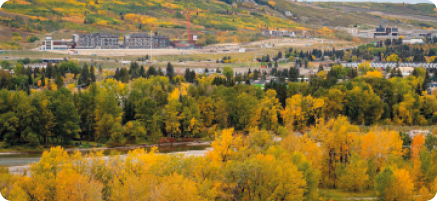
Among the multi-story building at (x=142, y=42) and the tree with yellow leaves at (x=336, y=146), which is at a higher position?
the multi-story building at (x=142, y=42)

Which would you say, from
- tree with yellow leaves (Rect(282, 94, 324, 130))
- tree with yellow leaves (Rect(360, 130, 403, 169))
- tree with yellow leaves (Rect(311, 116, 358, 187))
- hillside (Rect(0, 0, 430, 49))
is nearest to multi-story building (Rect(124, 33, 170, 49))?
hillside (Rect(0, 0, 430, 49))

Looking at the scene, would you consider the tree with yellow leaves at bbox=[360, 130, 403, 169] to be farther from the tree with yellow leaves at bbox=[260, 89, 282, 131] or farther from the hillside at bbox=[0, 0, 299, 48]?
the hillside at bbox=[0, 0, 299, 48]

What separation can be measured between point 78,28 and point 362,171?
10747cm

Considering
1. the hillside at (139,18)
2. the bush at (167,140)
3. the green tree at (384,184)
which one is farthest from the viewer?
the hillside at (139,18)

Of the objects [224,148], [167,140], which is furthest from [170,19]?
[224,148]

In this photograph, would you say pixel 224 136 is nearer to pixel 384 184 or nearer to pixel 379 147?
pixel 384 184

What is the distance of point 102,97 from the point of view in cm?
4241

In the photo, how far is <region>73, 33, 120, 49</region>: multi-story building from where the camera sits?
110m

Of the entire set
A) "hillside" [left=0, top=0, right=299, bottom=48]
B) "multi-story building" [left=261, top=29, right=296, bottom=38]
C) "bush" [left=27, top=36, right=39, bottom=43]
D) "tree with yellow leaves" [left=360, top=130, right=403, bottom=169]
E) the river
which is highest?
"hillside" [left=0, top=0, right=299, bottom=48]

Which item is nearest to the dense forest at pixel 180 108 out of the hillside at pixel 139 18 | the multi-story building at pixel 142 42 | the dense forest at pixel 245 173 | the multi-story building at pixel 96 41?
the dense forest at pixel 245 173

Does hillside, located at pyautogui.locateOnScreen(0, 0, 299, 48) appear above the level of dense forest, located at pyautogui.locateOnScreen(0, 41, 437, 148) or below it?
above

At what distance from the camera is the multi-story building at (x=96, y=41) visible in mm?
109562

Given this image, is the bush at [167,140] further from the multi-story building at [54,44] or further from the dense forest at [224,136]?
the multi-story building at [54,44]

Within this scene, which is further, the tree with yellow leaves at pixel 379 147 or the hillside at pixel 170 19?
the hillside at pixel 170 19
